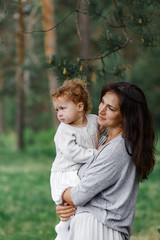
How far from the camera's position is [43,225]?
498 centimetres

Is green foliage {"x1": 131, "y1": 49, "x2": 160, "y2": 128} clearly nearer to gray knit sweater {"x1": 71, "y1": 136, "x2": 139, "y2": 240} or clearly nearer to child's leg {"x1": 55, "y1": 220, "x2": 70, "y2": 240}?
child's leg {"x1": 55, "y1": 220, "x2": 70, "y2": 240}

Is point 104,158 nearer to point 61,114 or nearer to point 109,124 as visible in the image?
point 109,124

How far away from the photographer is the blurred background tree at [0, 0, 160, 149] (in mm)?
2895

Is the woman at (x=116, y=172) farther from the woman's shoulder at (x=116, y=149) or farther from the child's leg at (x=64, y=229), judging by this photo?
the child's leg at (x=64, y=229)

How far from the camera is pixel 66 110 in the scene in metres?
2.34

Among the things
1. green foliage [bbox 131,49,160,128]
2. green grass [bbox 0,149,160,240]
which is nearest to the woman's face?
green grass [bbox 0,149,160,240]

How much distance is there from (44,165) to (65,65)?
777 centimetres

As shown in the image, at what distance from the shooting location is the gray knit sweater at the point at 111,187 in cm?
203

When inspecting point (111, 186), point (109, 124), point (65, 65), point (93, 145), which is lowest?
point (111, 186)

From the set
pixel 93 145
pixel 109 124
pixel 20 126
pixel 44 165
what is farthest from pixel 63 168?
pixel 20 126

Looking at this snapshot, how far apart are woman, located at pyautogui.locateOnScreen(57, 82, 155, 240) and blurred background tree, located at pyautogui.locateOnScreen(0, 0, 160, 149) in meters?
0.74

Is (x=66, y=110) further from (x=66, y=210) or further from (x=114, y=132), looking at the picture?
(x=66, y=210)

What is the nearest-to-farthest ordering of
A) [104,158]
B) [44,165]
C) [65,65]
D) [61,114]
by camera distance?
[104,158] < [61,114] < [65,65] < [44,165]

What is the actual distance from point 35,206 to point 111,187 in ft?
13.9
